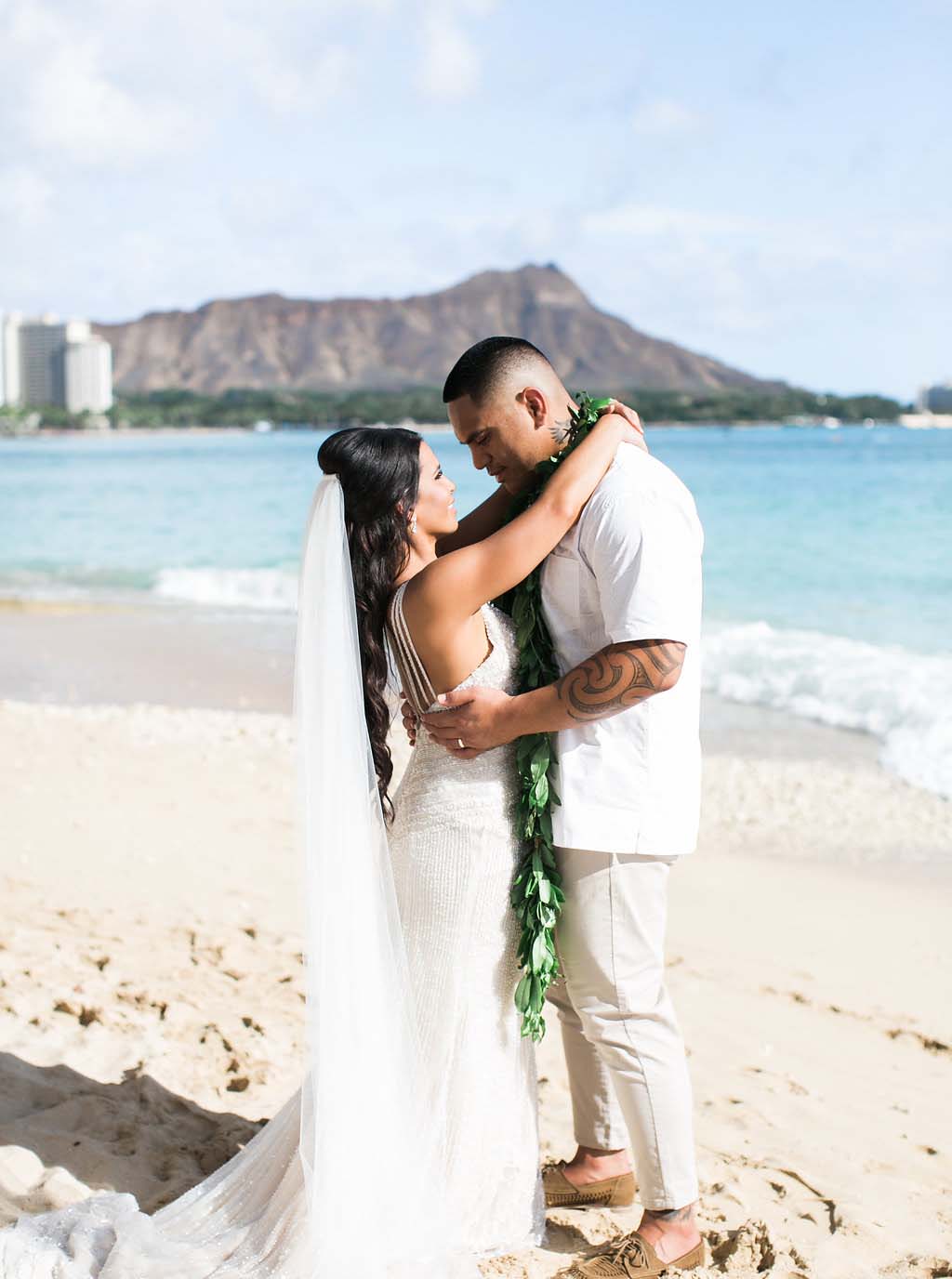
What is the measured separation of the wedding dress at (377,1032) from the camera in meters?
2.93

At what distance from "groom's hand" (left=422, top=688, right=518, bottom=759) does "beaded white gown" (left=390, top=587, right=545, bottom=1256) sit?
0.17ft

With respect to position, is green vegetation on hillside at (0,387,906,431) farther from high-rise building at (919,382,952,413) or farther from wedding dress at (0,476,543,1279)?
wedding dress at (0,476,543,1279)

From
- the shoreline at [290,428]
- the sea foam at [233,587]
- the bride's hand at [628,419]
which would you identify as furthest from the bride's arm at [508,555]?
the shoreline at [290,428]

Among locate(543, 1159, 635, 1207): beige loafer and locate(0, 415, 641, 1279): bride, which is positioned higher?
locate(0, 415, 641, 1279): bride

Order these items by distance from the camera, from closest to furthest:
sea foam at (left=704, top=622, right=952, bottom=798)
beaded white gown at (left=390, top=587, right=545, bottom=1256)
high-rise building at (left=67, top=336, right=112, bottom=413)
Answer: beaded white gown at (left=390, top=587, right=545, bottom=1256), sea foam at (left=704, top=622, right=952, bottom=798), high-rise building at (left=67, top=336, right=112, bottom=413)

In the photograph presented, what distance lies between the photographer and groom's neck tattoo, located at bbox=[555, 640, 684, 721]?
9.22 ft

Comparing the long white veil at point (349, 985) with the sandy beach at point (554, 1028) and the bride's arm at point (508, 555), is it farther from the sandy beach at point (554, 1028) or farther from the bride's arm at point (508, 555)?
the sandy beach at point (554, 1028)

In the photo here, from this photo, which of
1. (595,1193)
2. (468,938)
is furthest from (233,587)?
(468,938)

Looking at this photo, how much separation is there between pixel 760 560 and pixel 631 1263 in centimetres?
2271

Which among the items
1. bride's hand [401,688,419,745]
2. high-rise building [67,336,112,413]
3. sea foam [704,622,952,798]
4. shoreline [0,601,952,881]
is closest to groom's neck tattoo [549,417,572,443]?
bride's hand [401,688,419,745]

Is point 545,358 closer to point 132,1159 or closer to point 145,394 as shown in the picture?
point 132,1159

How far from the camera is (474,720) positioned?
292 cm

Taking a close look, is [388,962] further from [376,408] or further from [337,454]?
[376,408]

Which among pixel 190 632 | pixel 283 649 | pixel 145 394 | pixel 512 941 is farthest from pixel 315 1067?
pixel 145 394
